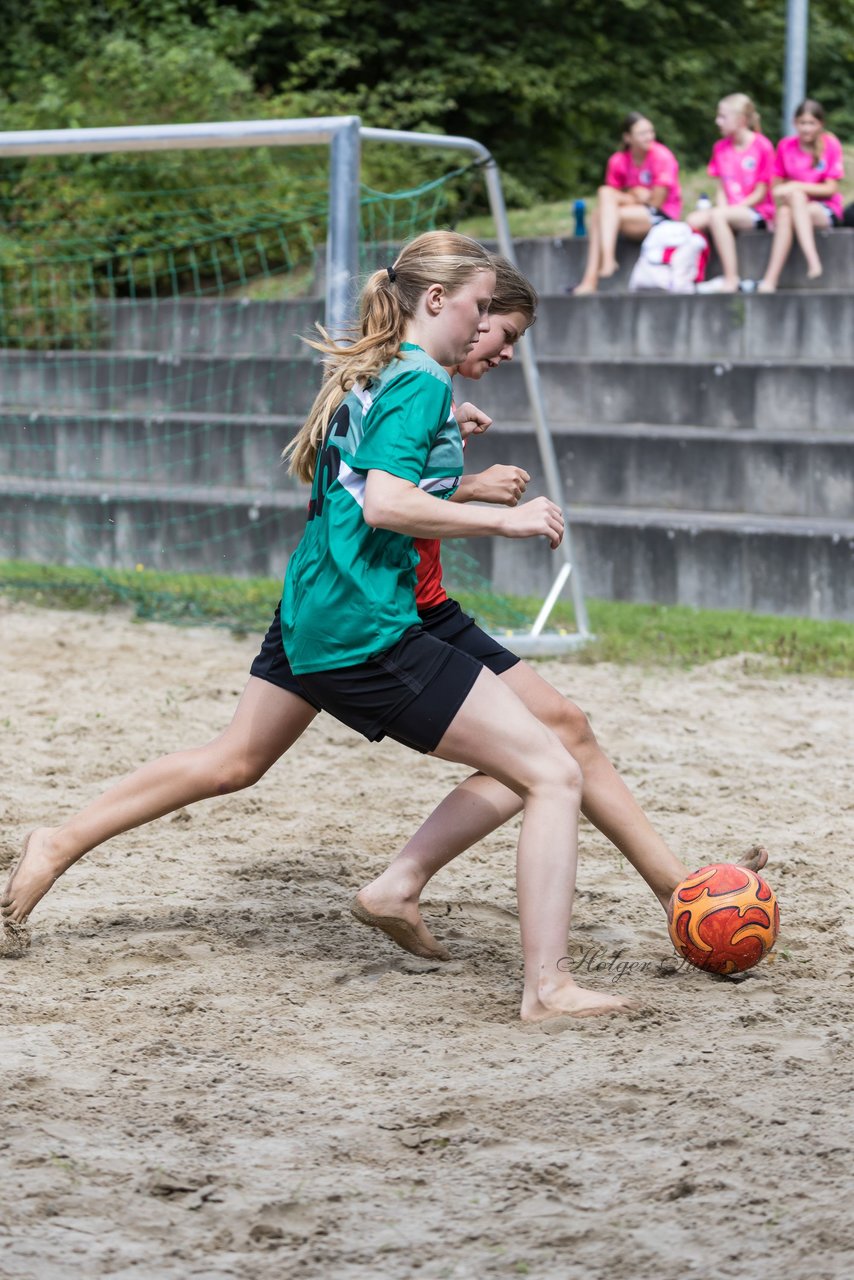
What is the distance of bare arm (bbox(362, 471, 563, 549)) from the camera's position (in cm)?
339

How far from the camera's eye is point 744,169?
12.1 meters

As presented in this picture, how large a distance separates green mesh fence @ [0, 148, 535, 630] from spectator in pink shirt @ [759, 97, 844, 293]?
2278 millimetres

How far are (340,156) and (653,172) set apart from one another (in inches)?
209

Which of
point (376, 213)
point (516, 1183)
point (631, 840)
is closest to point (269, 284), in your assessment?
point (376, 213)

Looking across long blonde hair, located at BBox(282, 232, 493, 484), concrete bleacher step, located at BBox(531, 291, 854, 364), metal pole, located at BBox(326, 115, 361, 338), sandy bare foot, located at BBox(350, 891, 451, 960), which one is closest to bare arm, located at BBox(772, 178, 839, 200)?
concrete bleacher step, located at BBox(531, 291, 854, 364)

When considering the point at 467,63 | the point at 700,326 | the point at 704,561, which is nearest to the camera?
the point at 704,561

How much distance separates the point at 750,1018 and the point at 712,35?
69.3 ft

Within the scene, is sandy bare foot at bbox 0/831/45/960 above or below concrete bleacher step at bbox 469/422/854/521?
above

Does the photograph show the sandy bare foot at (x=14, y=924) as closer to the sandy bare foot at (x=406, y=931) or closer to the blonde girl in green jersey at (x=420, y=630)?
the sandy bare foot at (x=406, y=931)

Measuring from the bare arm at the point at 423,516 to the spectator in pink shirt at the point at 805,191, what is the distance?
8653 millimetres

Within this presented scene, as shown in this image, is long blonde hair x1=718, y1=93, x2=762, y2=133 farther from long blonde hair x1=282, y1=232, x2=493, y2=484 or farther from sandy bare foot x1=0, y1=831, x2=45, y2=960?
sandy bare foot x1=0, y1=831, x2=45, y2=960

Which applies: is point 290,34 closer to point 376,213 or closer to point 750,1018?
point 376,213

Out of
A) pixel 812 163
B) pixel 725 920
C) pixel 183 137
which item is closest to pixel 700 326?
pixel 812 163

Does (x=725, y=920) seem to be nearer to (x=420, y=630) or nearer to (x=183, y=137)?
(x=420, y=630)
